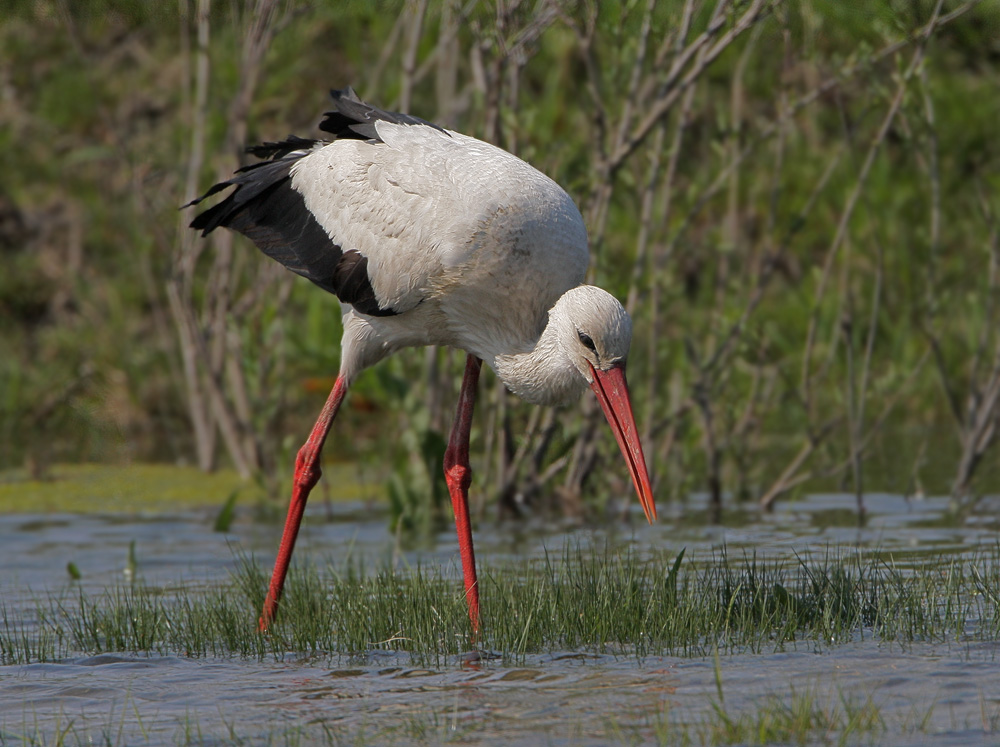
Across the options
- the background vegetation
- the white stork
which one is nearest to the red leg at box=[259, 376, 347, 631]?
the white stork

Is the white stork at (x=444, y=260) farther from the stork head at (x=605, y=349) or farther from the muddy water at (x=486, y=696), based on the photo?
the muddy water at (x=486, y=696)

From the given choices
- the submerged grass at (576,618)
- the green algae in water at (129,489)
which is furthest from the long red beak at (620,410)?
the green algae in water at (129,489)

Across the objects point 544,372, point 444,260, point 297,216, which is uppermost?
point 297,216

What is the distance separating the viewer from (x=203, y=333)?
7832 mm

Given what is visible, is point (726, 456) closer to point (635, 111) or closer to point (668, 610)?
point (635, 111)

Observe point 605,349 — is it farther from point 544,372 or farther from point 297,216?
point 297,216

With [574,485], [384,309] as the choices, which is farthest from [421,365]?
[384,309]

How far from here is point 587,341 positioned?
14.9 feet

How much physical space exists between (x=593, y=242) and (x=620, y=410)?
2282 millimetres

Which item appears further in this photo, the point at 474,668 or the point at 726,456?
the point at 726,456

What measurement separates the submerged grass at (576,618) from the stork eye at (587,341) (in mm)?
737

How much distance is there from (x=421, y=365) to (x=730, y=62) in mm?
4197

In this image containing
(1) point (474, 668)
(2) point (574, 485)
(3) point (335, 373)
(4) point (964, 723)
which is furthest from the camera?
(3) point (335, 373)

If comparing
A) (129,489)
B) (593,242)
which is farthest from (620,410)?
(129,489)
